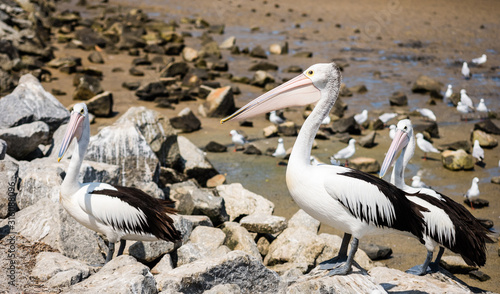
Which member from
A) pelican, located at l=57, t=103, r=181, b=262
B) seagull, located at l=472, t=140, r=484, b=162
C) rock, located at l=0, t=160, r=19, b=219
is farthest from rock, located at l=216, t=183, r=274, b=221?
seagull, located at l=472, t=140, r=484, b=162

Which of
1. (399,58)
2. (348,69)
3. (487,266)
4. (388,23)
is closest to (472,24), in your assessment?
(388,23)

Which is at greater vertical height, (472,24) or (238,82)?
(472,24)

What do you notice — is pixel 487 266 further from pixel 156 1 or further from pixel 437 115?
pixel 156 1

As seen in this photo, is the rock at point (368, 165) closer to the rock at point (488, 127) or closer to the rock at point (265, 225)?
the rock at point (265, 225)

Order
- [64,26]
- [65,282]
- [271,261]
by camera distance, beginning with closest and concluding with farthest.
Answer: [65,282], [271,261], [64,26]

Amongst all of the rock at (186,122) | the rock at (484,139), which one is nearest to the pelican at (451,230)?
the rock at (484,139)

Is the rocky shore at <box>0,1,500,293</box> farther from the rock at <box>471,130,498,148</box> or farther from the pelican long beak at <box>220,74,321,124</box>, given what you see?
the pelican long beak at <box>220,74,321,124</box>

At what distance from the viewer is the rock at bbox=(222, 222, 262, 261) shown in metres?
5.29

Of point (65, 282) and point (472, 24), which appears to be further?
point (472, 24)

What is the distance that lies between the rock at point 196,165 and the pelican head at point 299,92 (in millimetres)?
3379

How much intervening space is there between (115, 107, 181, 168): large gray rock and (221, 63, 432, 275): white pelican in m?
3.17

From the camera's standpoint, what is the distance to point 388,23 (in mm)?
21188

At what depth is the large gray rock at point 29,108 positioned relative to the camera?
655 cm

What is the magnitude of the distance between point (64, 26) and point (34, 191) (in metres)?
14.7
